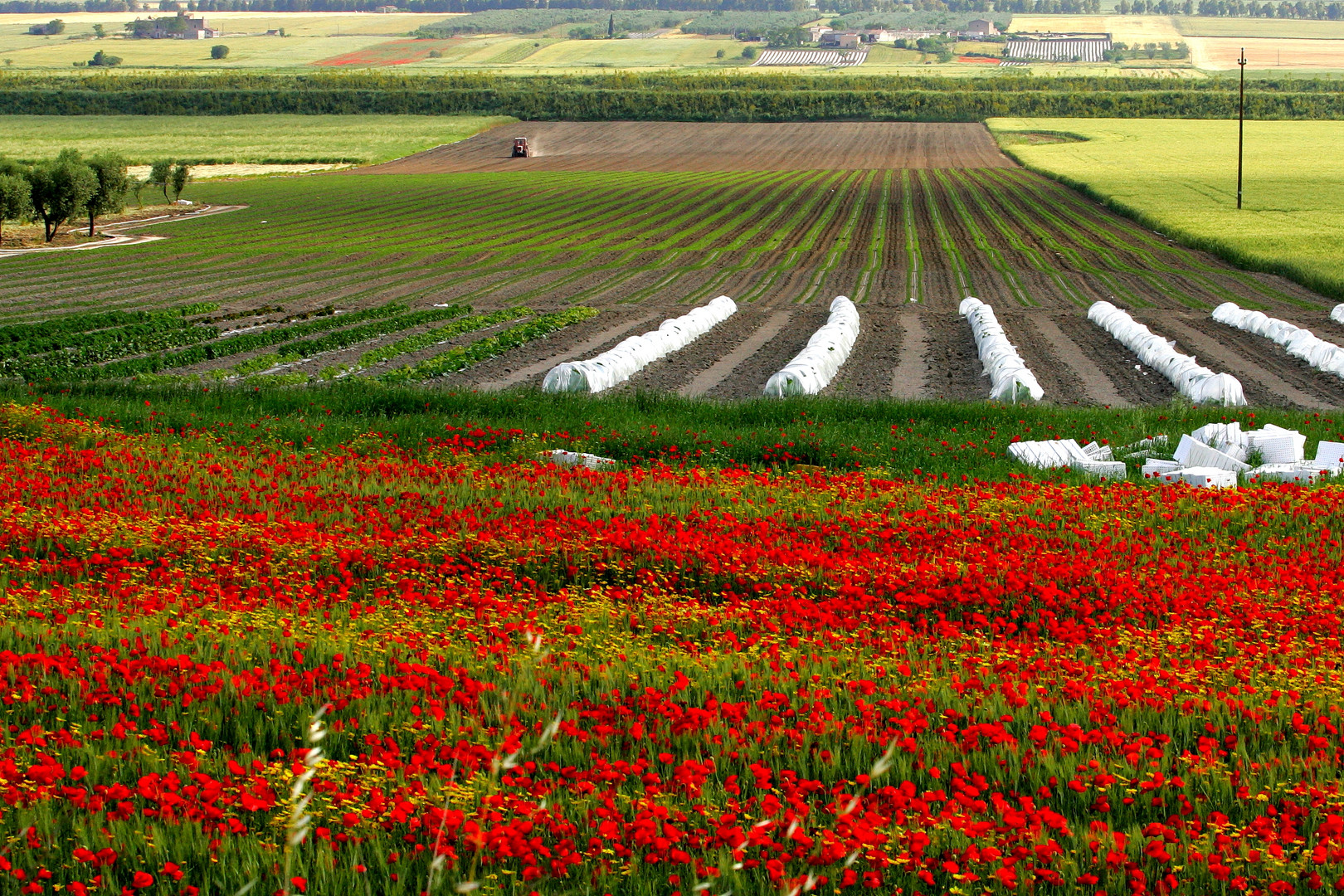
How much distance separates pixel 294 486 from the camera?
1441cm

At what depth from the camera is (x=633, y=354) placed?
93.9 feet

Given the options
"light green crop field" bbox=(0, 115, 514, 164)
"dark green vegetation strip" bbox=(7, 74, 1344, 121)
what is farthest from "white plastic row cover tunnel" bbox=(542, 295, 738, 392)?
"dark green vegetation strip" bbox=(7, 74, 1344, 121)

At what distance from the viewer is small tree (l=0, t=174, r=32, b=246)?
55.6m

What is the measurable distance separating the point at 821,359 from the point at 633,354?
14.1 ft

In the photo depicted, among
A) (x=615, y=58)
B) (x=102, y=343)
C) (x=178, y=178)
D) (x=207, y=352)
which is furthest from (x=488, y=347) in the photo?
(x=615, y=58)

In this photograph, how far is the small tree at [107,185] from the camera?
2437 inches

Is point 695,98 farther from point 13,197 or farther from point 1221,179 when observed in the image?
point 13,197

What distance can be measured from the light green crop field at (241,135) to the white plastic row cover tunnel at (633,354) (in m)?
72.6

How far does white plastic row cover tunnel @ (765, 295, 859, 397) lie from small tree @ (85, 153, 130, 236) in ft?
141

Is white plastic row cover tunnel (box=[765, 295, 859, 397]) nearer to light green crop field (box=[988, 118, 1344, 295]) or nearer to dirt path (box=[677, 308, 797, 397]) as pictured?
dirt path (box=[677, 308, 797, 397])

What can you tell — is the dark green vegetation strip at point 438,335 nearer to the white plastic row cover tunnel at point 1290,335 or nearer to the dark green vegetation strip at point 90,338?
the dark green vegetation strip at point 90,338

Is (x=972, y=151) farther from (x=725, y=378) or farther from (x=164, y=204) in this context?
(x=725, y=378)

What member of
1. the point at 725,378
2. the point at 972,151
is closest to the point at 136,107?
the point at 972,151

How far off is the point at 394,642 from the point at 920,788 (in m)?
3.85
